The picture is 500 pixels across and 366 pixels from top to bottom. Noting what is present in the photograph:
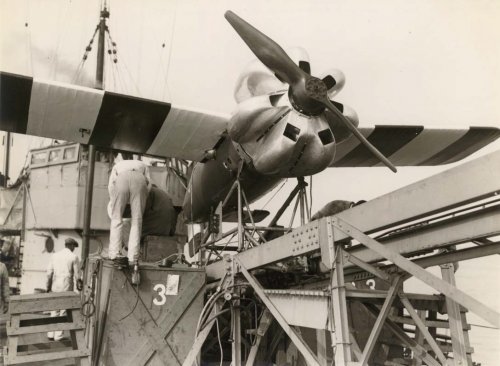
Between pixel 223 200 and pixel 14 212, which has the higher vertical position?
pixel 14 212

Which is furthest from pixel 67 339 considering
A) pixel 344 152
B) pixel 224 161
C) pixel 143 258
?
pixel 344 152

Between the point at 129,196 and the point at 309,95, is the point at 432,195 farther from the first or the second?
the point at 129,196

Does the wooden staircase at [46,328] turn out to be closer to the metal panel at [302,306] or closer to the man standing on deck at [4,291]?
the metal panel at [302,306]

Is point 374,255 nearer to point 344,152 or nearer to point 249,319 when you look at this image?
point 249,319

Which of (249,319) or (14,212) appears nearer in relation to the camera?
(249,319)

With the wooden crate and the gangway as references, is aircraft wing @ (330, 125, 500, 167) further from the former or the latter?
the gangway

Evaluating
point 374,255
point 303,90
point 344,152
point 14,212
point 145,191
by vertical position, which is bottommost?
point 374,255

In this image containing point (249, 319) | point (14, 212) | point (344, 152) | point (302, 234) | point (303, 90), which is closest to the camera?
point (302, 234)
